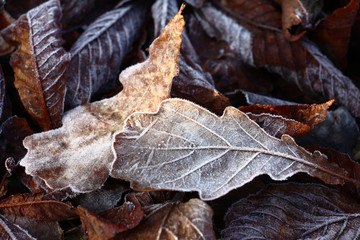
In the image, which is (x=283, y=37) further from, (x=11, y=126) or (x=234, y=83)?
(x=11, y=126)

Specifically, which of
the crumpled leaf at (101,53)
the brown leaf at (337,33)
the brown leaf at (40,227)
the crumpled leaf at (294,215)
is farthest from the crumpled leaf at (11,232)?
the brown leaf at (337,33)

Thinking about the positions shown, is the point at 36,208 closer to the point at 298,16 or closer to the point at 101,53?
the point at 101,53

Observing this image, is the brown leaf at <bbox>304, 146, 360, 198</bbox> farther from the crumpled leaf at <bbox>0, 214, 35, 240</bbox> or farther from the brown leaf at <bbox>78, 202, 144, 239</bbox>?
the crumpled leaf at <bbox>0, 214, 35, 240</bbox>

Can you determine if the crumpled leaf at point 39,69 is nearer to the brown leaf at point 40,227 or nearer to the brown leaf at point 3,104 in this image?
the brown leaf at point 3,104

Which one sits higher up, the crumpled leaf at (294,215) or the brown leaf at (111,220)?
the brown leaf at (111,220)

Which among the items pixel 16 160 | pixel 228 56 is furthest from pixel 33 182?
pixel 228 56

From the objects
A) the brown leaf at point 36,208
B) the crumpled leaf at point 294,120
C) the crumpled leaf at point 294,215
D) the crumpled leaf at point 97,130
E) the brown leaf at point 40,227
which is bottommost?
the crumpled leaf at point 294,215

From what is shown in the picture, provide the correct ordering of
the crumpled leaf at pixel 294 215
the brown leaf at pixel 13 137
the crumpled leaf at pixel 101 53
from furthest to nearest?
the crumpled leaf at pixel 101 53
the brown leaf at pixel 13 137
the crumpled leaf at pixel 294 215
